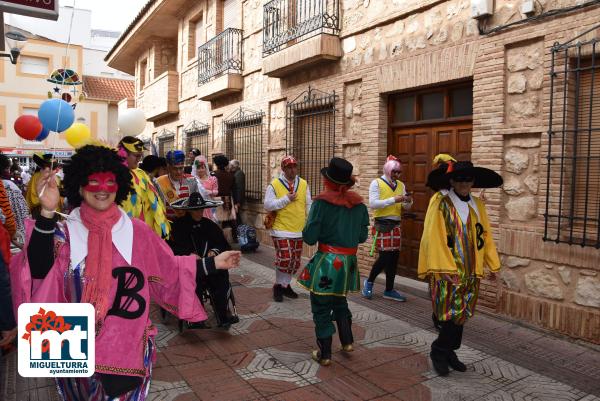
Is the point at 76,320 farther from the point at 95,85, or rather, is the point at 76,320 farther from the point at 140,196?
the point at 95,85

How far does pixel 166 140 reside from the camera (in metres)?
17.3

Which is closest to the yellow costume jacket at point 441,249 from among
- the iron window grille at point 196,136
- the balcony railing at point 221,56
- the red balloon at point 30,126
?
the red balloon at point 30,126

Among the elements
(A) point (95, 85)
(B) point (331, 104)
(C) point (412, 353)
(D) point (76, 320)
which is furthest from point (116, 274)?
(A) point (95, 85)

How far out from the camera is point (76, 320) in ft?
7.21

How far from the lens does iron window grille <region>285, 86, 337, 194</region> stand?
27.6 ft

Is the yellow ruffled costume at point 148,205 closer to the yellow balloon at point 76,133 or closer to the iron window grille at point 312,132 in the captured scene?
the yellow balloon at point 76,133

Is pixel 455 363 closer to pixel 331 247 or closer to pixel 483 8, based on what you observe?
pixel 331 247

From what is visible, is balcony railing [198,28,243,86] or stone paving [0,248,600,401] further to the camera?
balcony railing [198,28,243,86]

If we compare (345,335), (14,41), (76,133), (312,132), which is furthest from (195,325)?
(14,41)

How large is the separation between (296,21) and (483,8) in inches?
178

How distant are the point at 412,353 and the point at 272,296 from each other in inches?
92.4

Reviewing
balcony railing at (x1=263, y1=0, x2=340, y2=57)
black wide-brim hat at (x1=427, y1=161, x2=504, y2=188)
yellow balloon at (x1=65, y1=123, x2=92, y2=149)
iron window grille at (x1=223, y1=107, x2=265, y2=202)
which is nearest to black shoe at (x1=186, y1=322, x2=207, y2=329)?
yellow balloon at (x1=65, y1=123, x2=92, y2=149)

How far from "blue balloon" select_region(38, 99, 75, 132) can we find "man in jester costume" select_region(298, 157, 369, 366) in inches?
80.2

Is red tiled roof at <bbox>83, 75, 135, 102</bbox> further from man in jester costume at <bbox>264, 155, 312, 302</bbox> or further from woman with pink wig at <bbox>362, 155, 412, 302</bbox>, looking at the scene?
woman with pink wig at <bbox>362, 155, 412, 302</bbox>
